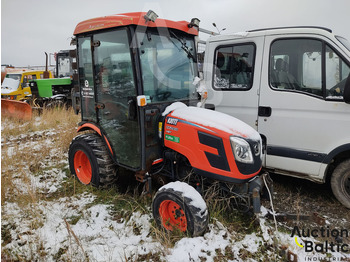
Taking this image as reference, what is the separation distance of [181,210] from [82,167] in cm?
202

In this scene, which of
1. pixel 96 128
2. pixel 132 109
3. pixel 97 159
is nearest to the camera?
pixel 132 109

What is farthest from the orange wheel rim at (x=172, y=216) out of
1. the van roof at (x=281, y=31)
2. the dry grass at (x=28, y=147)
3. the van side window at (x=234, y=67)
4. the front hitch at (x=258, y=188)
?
the van roof at (x=281, y=31)

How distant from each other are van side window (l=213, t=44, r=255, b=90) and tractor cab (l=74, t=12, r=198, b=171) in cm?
97

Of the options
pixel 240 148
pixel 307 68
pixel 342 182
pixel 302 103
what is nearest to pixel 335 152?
pixel 342 182

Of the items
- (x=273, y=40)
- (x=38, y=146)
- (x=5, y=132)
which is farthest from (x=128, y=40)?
(x=5, y=132)

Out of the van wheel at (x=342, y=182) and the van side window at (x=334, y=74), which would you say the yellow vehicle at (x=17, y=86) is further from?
the van wheel at (x=342, y=182)

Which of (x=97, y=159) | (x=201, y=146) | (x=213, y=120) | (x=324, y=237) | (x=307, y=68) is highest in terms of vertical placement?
(x=307, y=68)

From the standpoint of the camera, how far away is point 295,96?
3.59 meters

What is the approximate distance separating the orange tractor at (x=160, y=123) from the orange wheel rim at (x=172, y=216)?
10 millimetres

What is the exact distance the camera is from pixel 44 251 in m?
2.56

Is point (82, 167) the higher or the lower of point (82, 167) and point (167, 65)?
the lower

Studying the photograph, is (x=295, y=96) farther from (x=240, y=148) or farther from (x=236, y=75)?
(x=240, y=148)

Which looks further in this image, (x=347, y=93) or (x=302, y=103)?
(x=302, y=103)

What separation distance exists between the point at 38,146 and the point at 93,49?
335 centimetres
